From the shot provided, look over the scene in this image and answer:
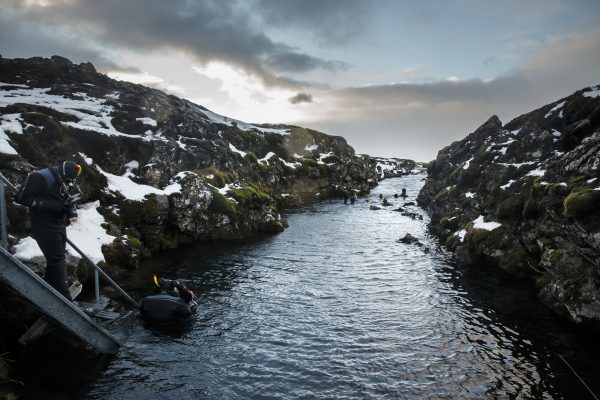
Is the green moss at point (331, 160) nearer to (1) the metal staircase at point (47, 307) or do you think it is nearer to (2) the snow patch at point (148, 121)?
(2) the snow patch at point (148, 121)

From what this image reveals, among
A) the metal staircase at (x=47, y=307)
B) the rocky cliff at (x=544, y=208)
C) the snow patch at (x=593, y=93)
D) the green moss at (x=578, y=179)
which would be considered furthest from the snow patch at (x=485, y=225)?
the metal staircase at (x=47, y=307)

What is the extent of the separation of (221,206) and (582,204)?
35816 mm

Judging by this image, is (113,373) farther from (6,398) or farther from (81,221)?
(81,221)

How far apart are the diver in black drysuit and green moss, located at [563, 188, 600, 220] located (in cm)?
2626

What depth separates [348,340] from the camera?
64.5ft

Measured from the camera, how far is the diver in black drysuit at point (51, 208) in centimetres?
1299

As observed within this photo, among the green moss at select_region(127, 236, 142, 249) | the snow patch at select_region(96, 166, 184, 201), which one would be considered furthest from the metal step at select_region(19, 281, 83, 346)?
the snow patch at select_region(96, 166, 184, 201)

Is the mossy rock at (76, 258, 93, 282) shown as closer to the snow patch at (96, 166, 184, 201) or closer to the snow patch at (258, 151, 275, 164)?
the snow patch at (96, 166, 184, 201)

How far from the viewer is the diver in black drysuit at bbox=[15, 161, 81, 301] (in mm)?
12992

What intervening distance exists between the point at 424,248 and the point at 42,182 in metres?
38.0

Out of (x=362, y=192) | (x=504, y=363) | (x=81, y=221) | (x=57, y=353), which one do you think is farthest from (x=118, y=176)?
(x=362, y=192)

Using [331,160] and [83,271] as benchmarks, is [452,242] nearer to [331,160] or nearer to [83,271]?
[83,271]

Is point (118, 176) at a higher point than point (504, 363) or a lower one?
higher

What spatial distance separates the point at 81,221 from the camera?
3047cm
